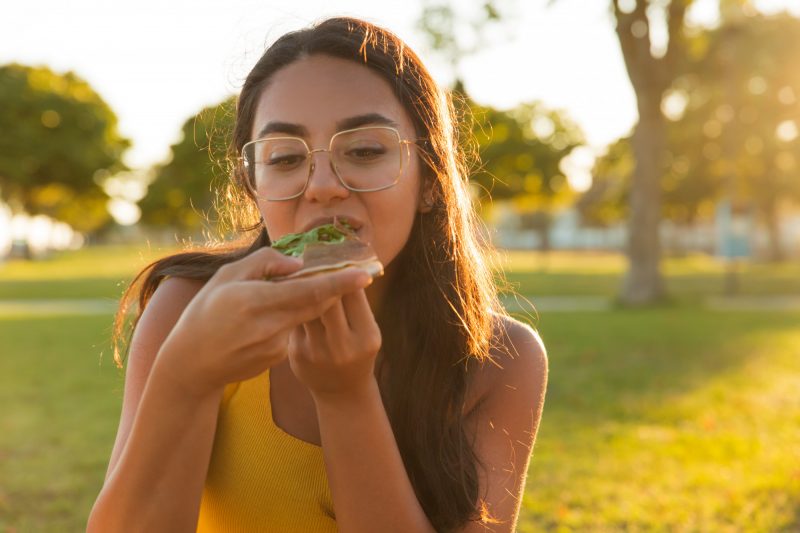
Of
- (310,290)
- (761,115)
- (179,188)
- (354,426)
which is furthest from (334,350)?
(179,188)

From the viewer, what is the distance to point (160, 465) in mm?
1896

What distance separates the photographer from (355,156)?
2.24 meters

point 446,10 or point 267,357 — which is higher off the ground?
point 446,10

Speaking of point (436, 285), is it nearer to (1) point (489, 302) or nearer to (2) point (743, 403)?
(1) point (489, 302)

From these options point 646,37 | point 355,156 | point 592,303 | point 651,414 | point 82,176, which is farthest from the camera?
point 82,176

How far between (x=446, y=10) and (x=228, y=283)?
1777cm

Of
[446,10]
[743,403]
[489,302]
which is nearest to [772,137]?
[446,10]

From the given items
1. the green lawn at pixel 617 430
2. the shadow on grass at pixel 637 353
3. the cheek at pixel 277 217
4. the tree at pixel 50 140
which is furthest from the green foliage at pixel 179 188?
the cheek at pixel 277 217

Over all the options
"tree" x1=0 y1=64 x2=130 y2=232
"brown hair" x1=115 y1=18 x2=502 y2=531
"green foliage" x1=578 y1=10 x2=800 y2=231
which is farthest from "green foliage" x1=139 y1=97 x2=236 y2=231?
"brown hair" x1=115 y1=18 x2=502 y2=531

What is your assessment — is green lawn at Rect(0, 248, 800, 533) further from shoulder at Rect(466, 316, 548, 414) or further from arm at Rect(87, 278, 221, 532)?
shoulder at Rect(466, 316, 548, 414)

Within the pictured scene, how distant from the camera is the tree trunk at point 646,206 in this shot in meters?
18.2

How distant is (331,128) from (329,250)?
1.38 ft

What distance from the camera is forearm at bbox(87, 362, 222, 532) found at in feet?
6.10

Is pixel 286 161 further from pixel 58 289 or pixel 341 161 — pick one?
pixel 58 289
